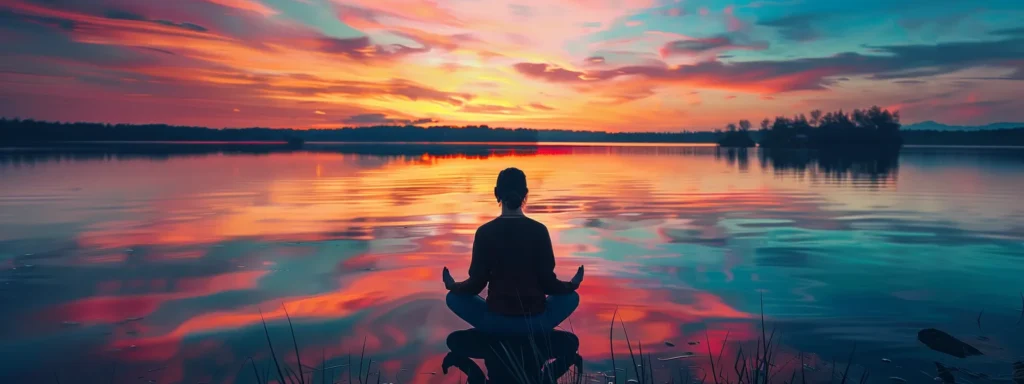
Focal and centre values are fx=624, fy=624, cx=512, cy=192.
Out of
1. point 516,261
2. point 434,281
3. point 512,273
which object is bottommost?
point 434,281

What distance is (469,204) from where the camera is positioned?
23.7m

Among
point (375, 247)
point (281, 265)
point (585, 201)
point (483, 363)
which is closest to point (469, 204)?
point (585, 201)

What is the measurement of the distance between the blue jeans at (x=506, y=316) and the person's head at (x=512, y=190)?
1410mm

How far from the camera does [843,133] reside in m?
153

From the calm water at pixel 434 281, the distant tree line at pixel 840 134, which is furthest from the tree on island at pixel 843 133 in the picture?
the calm water at pixel 434 281

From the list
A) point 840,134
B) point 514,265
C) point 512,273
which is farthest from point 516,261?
point 840,134

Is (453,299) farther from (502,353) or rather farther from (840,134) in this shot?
(840,134)

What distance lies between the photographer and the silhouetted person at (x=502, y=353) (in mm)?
6750

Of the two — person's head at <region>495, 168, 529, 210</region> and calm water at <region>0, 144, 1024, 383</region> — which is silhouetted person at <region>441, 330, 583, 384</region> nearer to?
calm water at <region>0, 144, 1024, 383</region>

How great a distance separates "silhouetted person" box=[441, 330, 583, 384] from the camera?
675 centimetres

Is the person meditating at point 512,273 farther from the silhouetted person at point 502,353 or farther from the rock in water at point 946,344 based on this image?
the rock in water at point 946,344

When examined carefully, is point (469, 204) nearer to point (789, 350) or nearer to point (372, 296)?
point (372, 296)

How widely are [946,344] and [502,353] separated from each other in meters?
5.29

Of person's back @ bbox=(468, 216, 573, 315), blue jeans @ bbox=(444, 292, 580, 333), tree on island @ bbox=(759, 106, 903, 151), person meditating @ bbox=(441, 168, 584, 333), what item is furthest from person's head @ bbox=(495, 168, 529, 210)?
tree on island @ bbox=(759, 106, 903, 151)
